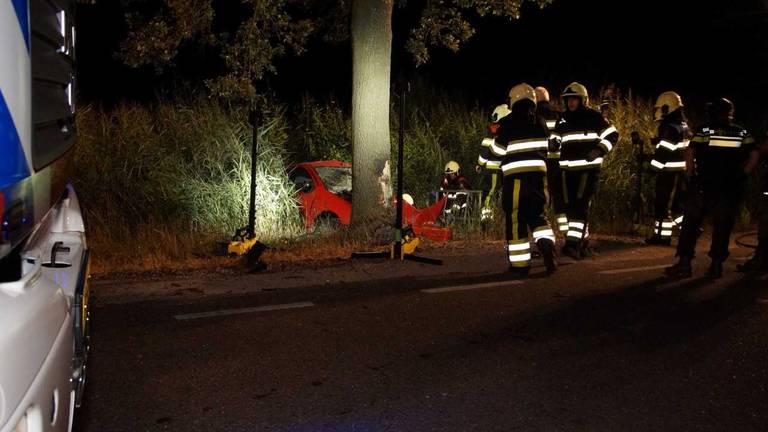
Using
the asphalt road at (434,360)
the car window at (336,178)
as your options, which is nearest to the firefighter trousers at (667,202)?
the asphalt road at (434,360)

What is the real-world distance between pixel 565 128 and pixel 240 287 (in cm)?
452

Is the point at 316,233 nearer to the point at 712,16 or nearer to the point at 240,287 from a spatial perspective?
the point at 240,287

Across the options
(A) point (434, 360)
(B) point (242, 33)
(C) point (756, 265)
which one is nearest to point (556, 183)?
(C) point (756, 265)

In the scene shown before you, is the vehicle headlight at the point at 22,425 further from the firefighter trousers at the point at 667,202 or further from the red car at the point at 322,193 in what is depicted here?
the firefighter trousers at the point at 667,202

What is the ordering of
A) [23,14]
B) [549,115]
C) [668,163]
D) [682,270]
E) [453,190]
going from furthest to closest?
[453,190], [668,163], [549,115], [682,270], [23,14]

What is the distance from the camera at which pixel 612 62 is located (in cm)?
3325

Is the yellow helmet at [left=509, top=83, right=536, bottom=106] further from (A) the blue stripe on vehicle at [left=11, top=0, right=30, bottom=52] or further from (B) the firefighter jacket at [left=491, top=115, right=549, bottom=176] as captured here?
(A) the blue stripe on vehicle at [left=11, top=0, right=30, bottom=52]

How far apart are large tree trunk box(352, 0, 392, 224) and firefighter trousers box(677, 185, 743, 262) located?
3836 millimetres

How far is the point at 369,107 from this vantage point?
10.7m

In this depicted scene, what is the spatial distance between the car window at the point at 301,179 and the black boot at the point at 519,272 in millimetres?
4484

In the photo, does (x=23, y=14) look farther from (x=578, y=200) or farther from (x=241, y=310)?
(x=578, y=200)

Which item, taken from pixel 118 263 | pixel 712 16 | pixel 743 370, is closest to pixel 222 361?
pixel 743 370

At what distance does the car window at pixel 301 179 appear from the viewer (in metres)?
12.2

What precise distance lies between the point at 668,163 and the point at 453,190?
3065mm
